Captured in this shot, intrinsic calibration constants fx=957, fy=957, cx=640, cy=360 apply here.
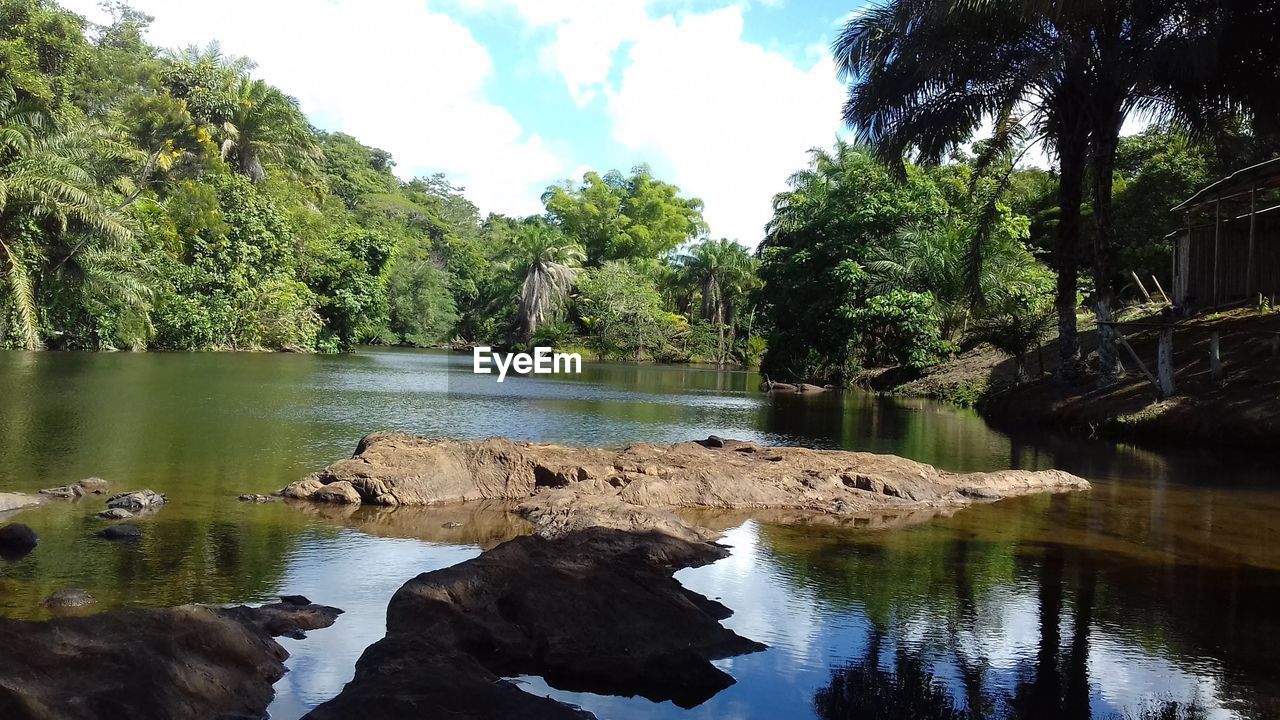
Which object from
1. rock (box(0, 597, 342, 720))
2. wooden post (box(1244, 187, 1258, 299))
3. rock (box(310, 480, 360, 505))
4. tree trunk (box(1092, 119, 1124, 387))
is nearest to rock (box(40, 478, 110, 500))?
rock (box(310, 480, 360, 505))

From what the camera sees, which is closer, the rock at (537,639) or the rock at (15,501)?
the rock at (537,639)

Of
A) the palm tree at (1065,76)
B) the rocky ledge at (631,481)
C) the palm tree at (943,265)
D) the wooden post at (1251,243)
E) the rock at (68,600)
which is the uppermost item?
the palm tree at (1065,76)

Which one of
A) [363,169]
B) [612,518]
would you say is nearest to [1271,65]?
[612,518]

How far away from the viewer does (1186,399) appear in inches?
719

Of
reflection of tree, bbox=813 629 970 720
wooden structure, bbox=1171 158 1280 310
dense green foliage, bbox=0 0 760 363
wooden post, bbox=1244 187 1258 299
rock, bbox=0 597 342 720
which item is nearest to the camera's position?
rock, bbox=0 597 342 720

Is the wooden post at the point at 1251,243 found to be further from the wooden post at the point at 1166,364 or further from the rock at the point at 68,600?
the rock at the point at 68,600

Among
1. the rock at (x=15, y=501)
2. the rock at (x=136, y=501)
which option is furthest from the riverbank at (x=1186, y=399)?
the rock at (x=15, y=501)

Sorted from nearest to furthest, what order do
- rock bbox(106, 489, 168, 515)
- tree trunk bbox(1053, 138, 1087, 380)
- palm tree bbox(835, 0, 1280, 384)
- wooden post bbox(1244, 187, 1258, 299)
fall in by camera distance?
rock bbox(106, 489, 168, 515) → wooden post bbox(1244, 187, 1258, 299) → palm tree bbox(835, 0, 1280, 384) → tree trunk bbox(1053, 138, 1087, 380)

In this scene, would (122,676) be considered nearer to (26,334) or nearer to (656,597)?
(656,597)

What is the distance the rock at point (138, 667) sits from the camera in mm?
3787

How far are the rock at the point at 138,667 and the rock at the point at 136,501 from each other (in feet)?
15.3

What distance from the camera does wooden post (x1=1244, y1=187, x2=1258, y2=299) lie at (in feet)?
55.5

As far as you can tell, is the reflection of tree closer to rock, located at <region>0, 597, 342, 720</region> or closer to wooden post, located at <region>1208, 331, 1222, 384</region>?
rock, located at <region>0, 597, 342, 720</region>

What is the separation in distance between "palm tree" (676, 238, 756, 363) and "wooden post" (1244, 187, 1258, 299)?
3698cm
